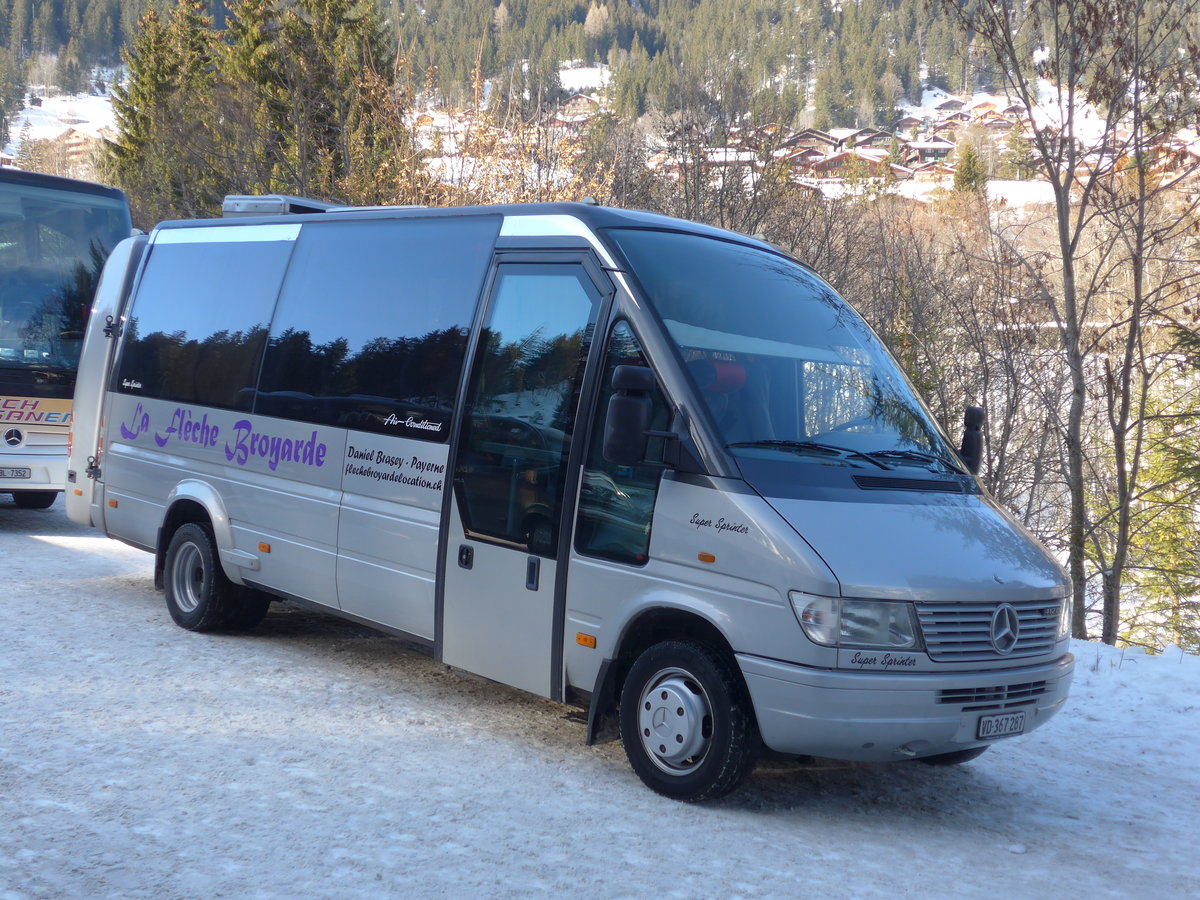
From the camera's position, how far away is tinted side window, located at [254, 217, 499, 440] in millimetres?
6629

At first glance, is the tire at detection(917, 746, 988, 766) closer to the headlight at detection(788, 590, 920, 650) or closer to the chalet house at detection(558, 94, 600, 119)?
the headlight at detection(788, 590, 920, 650)

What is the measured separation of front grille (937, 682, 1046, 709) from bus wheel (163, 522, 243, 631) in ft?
16.6

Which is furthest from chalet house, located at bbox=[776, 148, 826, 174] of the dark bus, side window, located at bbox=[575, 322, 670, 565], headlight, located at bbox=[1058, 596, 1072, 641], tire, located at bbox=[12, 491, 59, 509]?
headlight, located at bbox=[1058, 596, 1072, 641]

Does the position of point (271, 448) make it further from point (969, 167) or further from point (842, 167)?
point (969, 167)

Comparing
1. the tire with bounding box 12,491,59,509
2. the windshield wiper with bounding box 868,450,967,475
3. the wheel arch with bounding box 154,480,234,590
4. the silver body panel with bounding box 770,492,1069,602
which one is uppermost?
the windshield wiper with bounding box 868,450,967,475

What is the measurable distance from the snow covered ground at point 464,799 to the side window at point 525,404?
113 cm

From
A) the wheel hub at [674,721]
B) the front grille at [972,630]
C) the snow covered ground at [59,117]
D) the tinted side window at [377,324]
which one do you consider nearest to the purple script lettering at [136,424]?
the tinted side window at [377,324]

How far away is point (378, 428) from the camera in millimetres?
6926

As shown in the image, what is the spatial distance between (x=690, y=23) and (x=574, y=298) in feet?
631

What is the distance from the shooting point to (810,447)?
5.51 m

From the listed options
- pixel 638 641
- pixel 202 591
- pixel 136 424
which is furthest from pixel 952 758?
pixel 136 424

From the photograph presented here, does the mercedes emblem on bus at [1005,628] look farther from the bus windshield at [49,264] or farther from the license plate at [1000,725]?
the bus windshield at [49,264]

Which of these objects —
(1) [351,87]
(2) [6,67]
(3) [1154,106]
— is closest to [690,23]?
(2) [6,67]

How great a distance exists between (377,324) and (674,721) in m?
3.11
